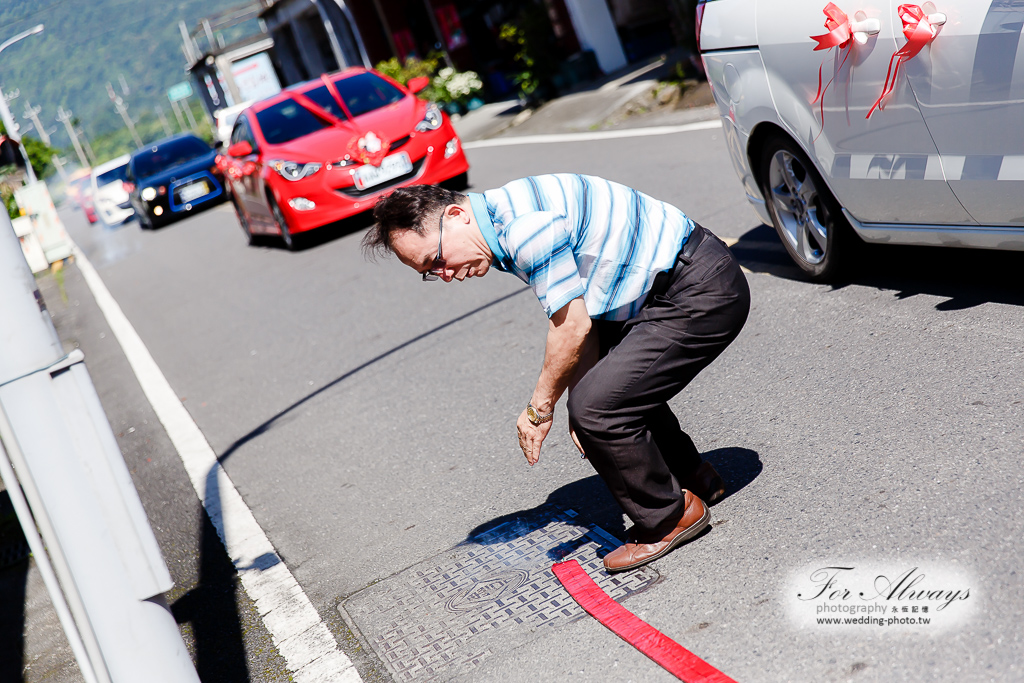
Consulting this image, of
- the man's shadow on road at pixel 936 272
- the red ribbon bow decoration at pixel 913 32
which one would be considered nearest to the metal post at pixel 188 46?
the man's shadow on road at pixel 936 272

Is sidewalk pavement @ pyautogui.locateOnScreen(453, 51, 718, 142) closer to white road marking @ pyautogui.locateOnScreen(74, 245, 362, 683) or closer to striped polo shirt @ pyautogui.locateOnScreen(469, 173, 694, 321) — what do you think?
white road marking @ pyautogui.locateOnScreen(74, 245, 362, 683)

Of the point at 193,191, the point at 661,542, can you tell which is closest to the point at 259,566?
the point at 661,542

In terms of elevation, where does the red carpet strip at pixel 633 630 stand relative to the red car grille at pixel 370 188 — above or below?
below

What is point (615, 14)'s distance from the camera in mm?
21922

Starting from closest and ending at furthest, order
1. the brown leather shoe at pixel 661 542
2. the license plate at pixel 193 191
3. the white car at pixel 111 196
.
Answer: the brown leather shoe at pixel 661 542
the license plate at pixel 193 191
the white car at pixel 111 196

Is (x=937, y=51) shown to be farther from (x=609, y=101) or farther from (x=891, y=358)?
(x=609, y=101)

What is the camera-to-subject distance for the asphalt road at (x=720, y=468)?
2.76m

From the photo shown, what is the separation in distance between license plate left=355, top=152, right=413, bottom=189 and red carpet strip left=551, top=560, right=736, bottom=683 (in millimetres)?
8193

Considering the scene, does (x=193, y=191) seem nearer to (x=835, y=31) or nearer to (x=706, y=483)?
(x=835, y=31)

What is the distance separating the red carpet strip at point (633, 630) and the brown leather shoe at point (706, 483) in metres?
0.47

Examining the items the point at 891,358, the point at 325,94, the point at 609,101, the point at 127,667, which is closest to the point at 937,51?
the point at 891,358

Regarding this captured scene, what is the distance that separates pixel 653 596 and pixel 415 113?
30.2ft

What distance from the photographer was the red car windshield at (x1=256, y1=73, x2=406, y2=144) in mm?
11789

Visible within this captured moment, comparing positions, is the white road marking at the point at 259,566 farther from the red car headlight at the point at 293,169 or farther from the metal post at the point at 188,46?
the metal post at the point at 188,46
